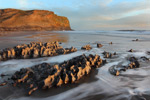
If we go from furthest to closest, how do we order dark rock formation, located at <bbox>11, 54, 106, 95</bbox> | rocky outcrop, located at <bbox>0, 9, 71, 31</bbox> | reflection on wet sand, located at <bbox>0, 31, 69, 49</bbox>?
rocky outcrop, located at <bbox>0, 9, 71, 31</bbox>, reflection on wet sand, located at <bbox>0, 31, 69, 49</bbox>, dark rock formation, located at <bbox>11, 54, 106, 95</bbox>

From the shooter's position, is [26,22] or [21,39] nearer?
[21,39]

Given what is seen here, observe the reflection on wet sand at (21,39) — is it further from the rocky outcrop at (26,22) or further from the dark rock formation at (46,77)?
the rocky outcrop at (26,22)

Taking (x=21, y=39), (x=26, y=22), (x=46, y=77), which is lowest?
(x=46, y=77)

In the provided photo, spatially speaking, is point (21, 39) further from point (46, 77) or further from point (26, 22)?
point (26, 22)

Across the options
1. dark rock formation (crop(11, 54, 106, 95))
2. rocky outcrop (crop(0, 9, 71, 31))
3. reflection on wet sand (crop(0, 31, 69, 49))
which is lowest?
dark rock formation (crop(11, 54, 106, 95))

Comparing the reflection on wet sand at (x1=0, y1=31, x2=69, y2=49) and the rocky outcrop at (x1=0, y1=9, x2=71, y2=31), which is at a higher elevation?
the rocky outcrop at (x1=0, y1=9, x2=71, y2=31)

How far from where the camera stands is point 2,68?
3.57 meters

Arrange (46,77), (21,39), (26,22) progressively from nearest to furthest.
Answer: (46,77)
(21,39)
(26,22)

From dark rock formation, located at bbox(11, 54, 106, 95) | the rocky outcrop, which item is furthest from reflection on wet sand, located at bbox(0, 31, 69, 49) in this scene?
the rocky outcrop

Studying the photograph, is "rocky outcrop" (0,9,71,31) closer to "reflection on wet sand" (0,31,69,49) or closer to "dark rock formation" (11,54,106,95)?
"reflection on wet sand" (0,31,69,49)

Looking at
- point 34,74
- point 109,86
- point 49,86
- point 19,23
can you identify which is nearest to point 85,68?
point 109,86

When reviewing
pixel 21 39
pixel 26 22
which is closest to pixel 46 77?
pixel 21 39

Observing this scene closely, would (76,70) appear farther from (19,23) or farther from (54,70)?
(19,23)

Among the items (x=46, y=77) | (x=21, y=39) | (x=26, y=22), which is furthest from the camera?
(x=26, y=22)
